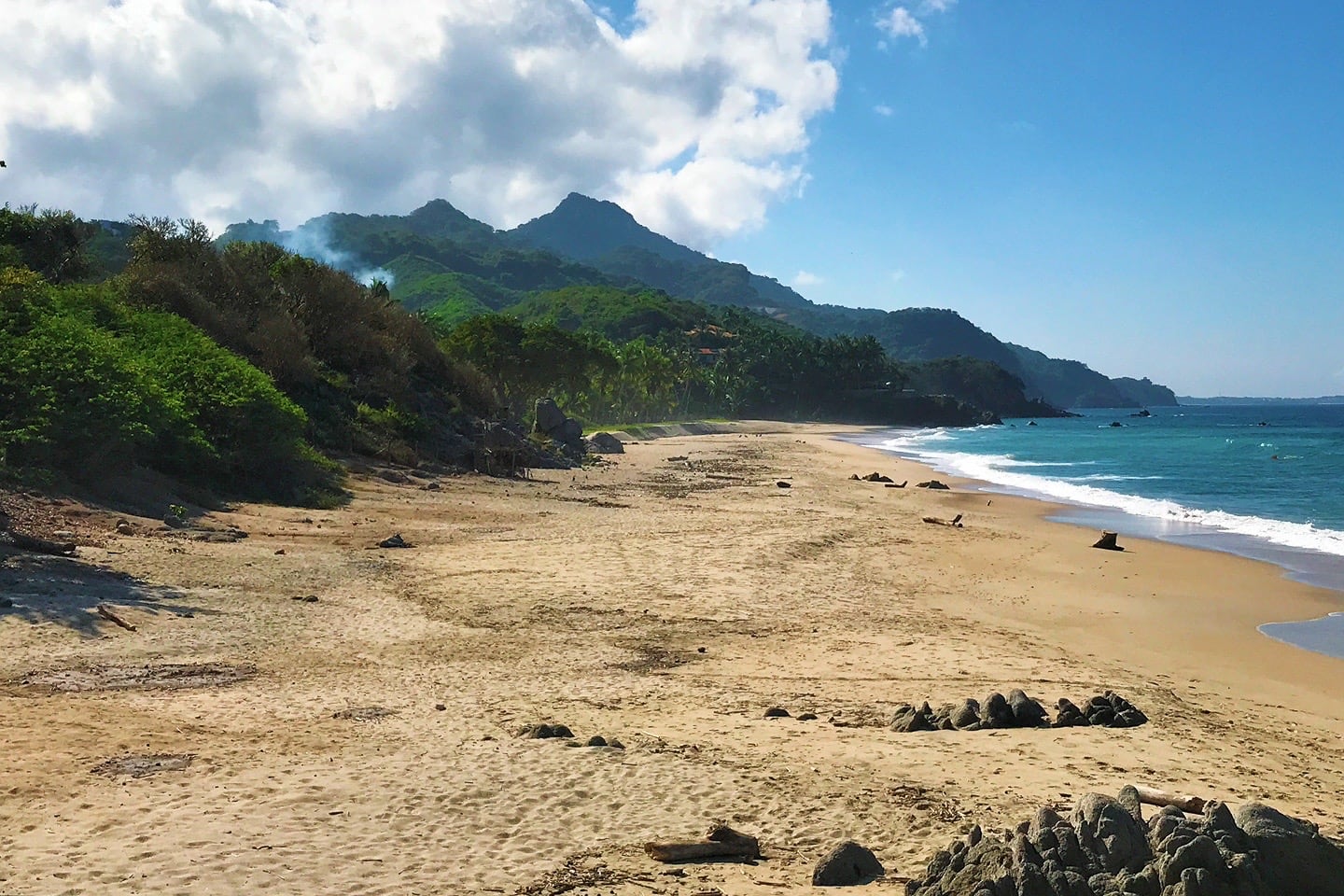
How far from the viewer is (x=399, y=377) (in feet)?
127

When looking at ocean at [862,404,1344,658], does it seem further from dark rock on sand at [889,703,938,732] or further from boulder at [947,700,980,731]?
dark rock on sand at [889,703,938,732]

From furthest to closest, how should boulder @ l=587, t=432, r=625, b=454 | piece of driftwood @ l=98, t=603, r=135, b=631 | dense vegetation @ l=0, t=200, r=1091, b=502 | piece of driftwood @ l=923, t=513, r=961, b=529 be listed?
boulder @ l=587, t=432, r=625, b=454, piece of driftwood @ l=923, t=513, r=961, b=529, dense vegetation @ l=0, t=200, r=1091, b=502, piece of driftwood @ l=98, t=603, r=135, b=631

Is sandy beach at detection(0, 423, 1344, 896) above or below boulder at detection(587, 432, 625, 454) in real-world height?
below

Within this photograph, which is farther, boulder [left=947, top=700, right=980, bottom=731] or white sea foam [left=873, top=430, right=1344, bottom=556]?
white sea foam [left=873, top=430, right=1344, bottom=556]

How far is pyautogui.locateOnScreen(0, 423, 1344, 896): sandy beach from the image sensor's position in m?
6.82

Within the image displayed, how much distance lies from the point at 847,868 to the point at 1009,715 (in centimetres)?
435

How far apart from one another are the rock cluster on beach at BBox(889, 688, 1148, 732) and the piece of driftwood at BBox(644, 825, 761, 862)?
11.6ft

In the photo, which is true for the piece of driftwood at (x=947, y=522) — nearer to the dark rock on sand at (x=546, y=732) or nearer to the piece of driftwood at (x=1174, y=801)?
the dark rock on sand at (x=546, y=732)

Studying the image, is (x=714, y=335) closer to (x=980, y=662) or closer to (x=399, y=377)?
(x=399, y=377)

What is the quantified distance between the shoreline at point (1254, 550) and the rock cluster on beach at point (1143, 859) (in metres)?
10.9

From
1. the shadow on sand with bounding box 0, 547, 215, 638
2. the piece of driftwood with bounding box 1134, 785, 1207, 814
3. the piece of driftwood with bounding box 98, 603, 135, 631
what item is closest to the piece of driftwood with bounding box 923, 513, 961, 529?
the shadow on sand with bounding box 0, 547, 215, 638

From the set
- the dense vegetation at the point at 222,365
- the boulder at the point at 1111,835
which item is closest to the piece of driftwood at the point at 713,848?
the boulder at the point at 1111,835

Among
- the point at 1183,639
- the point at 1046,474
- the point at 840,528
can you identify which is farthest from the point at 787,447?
the point at 1183,639

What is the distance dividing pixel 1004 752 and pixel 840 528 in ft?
55.9
